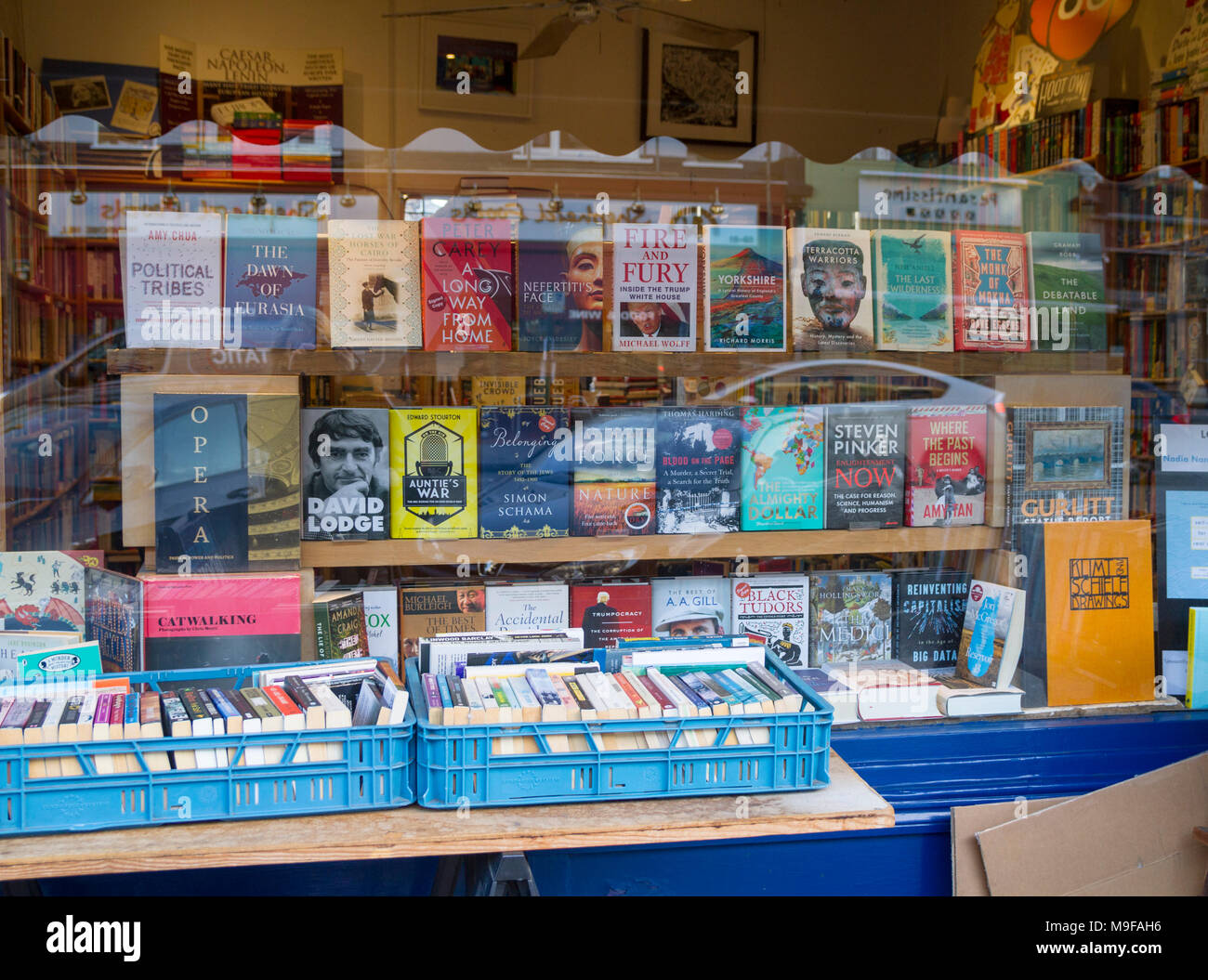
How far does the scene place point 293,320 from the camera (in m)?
2.58

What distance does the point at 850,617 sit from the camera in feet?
9.35

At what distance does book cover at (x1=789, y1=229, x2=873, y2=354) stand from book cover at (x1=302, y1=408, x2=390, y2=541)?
1.15 m

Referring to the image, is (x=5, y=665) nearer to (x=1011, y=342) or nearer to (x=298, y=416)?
(x=298, y=416)

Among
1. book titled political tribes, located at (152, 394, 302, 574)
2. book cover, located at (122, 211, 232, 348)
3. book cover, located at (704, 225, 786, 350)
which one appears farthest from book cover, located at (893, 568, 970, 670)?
book cover, located at (122, 211, 232, 348)

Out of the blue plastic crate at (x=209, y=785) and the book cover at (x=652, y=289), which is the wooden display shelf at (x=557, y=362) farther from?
the blue plastic crate at (x=209, y=785)

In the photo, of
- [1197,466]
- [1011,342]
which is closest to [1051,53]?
[1011,342]

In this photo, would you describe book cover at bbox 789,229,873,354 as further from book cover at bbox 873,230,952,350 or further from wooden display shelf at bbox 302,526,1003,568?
wooden display shelf at bbox 302,526,1003,568

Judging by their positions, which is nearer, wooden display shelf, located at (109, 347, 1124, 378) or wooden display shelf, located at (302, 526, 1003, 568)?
wooden display shelf, located at (109, 347, 1124, 378)

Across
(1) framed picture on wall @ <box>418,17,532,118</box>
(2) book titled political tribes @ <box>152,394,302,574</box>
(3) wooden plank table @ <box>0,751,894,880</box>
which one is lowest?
(3) wooden plank table @ <box>0,751,894,880</box>

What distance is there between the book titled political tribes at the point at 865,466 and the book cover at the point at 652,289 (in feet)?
1.60

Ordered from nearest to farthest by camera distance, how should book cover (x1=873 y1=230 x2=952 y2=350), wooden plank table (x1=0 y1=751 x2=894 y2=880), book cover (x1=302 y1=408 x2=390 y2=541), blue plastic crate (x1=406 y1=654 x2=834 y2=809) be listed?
1. wooden plank table (x1=0 y1=751 x2=894 y2=880)
2. blue plastic crate (x1=406 y1=654 x2=834 y2=809)
3. book cover (x1=302 y1=408 x2=390 y2=541)
4. book cover (x1=873 y1=230 x2=952 y2=350)

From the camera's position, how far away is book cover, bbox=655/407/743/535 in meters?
2.76

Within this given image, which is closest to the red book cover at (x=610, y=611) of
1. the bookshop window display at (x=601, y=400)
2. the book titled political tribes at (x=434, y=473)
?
the bookshop window display at (x=601, y=400)

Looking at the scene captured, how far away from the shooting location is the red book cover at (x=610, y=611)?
2736 millimetres
